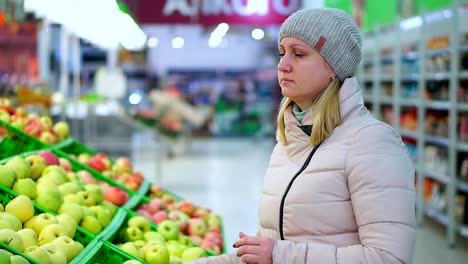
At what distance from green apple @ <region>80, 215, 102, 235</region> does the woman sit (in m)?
1.04

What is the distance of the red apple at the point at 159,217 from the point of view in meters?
3.82

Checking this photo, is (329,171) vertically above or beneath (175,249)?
above

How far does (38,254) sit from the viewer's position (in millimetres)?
2232

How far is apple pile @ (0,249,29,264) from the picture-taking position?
1968 millimetres

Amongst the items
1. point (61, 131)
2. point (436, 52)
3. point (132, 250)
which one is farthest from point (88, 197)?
point (436, 52)

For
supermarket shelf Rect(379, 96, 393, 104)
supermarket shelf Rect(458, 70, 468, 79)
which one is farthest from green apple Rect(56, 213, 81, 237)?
supermarket shelf Rect(379, 96, 393, 104)

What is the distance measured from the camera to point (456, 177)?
6953 mm

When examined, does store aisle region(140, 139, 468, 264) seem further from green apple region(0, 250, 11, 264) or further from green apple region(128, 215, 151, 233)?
green apple region(0, 250, 11, 264)

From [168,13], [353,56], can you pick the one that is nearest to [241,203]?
[168,13]

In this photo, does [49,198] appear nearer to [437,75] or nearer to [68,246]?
[68,246]

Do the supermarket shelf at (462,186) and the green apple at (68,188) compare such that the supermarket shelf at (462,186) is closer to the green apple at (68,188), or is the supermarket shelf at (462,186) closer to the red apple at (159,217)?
the red apple at (159,217)

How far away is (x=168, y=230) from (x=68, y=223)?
0.79 meters

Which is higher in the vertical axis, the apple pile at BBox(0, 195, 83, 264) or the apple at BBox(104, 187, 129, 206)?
the apple pile at BBox(0, 195, 83, 264)

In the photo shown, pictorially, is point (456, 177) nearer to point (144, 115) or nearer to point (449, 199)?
point (449, 199)
